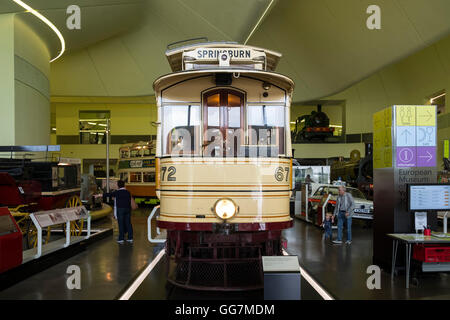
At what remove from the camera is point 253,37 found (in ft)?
63.8

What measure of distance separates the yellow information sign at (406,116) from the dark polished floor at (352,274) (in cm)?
233

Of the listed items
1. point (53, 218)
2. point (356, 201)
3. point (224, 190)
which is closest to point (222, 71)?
point (224, 190)

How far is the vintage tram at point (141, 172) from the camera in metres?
19.1

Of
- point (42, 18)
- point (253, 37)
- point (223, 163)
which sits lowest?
point (223, 163)

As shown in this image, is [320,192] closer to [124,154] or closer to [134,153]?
[134,153]

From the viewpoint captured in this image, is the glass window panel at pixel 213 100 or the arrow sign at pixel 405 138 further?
the arrow sign at pixel 405 138

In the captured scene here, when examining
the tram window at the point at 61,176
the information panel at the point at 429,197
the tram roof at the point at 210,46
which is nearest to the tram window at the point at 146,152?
the tram window at the point at 61,176

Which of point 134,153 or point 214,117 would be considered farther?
point 134,153

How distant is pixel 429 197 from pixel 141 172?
15.3 meters

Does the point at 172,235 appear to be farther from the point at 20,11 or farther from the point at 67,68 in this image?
the point at 67,68

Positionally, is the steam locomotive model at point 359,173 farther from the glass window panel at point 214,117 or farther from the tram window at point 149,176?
the glass window panel at point 214,117

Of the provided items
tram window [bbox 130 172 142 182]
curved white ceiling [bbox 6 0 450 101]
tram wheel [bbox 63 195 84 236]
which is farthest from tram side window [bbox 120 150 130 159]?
tram wheel [bbox 63 195 84 236]

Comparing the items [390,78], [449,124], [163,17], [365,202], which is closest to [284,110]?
[365,202]

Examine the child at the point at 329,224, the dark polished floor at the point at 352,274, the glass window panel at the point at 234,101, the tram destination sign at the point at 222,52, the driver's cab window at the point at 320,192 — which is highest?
the tram destination sign at the point at 222,52
